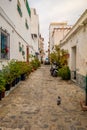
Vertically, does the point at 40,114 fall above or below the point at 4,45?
below

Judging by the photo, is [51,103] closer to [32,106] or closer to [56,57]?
[32,106]

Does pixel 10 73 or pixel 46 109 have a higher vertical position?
pixel 10 73

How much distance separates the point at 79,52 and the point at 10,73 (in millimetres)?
4051

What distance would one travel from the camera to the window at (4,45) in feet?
34.4

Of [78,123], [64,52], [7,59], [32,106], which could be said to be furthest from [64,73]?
[78,123]

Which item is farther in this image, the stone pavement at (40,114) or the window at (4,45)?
the window at (4,45)

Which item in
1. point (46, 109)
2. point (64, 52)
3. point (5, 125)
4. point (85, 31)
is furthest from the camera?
point (64, 52)

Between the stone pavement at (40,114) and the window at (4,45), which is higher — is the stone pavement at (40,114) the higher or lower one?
the lower one

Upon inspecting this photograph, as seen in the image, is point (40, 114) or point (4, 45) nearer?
point (40, 114)

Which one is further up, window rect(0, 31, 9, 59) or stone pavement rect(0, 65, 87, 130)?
window rect(0, 31, 9, 59)

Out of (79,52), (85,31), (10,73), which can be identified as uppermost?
(85,31)

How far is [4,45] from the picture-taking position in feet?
36.3

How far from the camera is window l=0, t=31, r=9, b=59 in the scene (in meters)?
10.5

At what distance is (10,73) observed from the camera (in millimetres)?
10695
